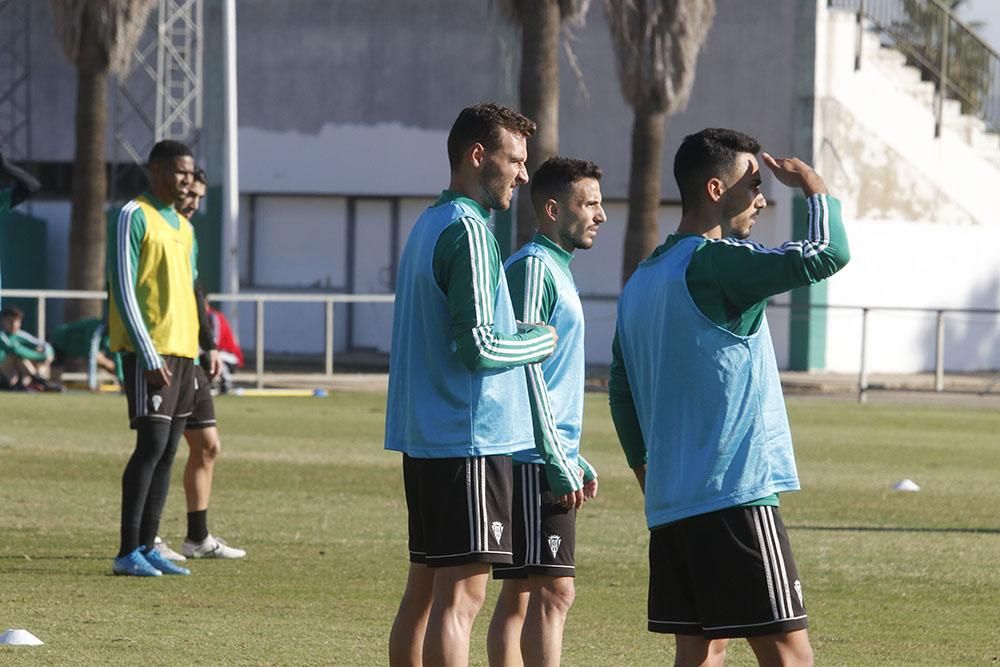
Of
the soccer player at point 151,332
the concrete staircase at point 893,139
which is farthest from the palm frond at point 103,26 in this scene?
the soccer player at point 151,332

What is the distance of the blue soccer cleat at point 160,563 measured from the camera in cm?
1022

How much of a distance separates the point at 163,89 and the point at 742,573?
3340 centimetres

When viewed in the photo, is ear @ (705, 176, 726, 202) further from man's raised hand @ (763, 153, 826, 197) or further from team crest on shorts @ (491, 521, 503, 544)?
team crest on shorts @ (491, 521, 503, 544)

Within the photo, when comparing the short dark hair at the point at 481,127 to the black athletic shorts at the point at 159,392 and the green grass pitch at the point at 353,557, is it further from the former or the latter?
the black athletic shorts at the point at 159,392

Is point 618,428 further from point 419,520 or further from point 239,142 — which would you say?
point 239,142

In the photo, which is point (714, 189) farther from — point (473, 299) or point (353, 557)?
point (353, 557)

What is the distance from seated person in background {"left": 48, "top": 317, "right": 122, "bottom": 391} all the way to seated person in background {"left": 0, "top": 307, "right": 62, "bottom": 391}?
12.1 inches

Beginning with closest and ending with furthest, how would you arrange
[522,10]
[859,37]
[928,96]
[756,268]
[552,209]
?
1. [756,268]
2. [552,209]
3. [522,10]
4. [859,37]
5. [928,96]

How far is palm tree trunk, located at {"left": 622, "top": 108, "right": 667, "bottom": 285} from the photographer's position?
1158 inches

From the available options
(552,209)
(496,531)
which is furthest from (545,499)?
(552,209)

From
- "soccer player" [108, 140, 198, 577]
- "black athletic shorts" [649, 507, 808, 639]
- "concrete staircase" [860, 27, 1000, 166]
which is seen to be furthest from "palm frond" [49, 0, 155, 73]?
"black athletic shorts" [649, 507, 808, 639]

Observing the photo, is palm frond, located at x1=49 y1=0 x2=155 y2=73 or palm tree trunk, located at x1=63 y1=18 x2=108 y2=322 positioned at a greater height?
palm frond, located at x1=49 y1=0 x2=155 y2=73

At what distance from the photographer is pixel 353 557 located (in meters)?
11.0

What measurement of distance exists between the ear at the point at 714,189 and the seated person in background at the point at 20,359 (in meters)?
20.5
